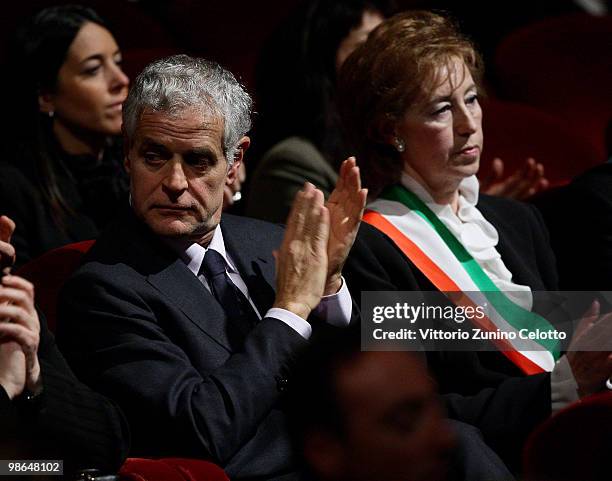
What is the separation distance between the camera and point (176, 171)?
1.58 metres

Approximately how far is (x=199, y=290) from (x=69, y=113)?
0.93 metres

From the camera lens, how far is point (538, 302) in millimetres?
1921

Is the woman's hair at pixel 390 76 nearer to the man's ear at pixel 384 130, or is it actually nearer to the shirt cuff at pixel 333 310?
the man's ear at pixel 384 130

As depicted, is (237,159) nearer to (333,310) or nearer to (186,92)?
(186,92)

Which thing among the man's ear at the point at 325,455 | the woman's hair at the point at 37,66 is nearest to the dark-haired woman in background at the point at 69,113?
the woman's hair at the point at 37,66

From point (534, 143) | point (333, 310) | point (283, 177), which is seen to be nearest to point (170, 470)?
point (333, 310)

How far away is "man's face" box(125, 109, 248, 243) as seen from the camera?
1.57 metres

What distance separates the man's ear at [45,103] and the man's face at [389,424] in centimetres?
136

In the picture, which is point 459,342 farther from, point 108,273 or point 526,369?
point 108,273

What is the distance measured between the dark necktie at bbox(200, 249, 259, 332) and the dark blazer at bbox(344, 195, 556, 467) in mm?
235

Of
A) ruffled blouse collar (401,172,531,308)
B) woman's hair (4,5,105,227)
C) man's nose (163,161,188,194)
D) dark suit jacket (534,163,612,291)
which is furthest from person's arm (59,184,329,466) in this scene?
woman's hair (4,5,105,227)

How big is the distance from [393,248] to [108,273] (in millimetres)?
501

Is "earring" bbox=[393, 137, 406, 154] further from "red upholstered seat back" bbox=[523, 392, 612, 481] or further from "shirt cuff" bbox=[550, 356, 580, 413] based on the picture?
"red upholstered seat back" bbox=[523, 392, 612, 481]

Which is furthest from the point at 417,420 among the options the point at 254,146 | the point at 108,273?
the point at 254,146
